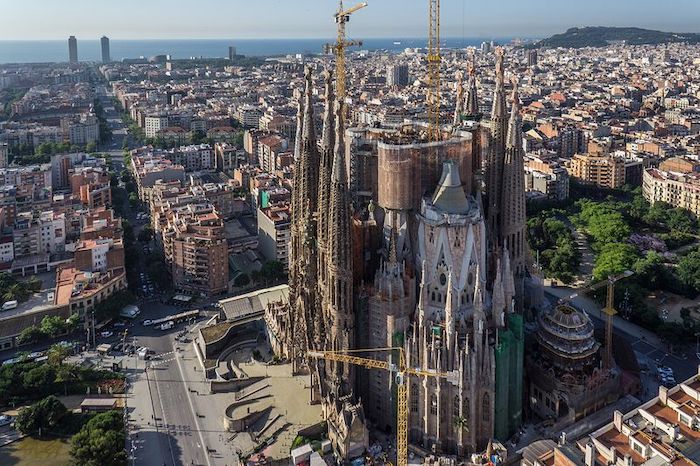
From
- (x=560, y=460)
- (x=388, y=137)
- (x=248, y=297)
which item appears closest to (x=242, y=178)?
(x=248, y=297)

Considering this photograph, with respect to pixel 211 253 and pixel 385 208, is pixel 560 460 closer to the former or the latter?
pixel 385 208

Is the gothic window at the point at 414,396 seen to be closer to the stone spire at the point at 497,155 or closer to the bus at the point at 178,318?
the stone spire at the point at 497,155

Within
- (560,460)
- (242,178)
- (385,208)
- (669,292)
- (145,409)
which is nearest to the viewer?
(560,460)

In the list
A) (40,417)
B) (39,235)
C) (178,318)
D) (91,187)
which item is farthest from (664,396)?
(91,187)

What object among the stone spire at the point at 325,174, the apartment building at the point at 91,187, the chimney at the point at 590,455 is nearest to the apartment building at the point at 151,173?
the apartment building at the point at 91,187

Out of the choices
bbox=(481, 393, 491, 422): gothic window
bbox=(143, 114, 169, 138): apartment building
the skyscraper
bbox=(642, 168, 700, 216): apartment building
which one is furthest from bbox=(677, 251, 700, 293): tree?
the skyscraper

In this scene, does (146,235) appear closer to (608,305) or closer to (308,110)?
(308,110)
